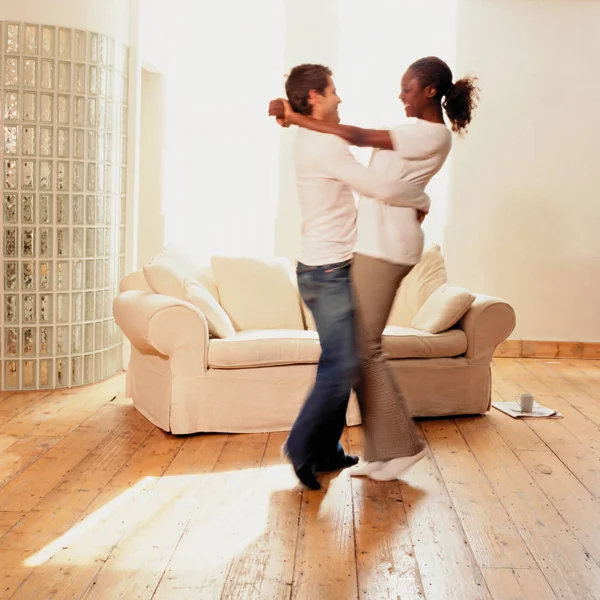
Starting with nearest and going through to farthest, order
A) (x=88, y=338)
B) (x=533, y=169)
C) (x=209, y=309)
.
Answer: (x=209, y=309), (x=88, y=338), (x=533, y=169)

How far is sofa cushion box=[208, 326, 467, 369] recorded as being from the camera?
3.75 meters

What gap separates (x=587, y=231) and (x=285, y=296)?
2826mm

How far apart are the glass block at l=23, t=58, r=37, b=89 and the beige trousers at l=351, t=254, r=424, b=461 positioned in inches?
97.7

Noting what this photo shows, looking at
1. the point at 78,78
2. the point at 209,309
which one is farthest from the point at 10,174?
the point at 209,309

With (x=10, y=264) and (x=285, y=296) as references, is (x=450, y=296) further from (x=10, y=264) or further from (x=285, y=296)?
(x=10, y=264)

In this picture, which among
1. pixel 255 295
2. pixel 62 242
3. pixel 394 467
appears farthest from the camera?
pixel 62 242

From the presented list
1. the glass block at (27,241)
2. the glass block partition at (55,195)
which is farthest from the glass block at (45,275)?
the glass block at (27,241)

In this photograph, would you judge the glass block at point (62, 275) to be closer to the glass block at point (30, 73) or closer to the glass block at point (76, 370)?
the glass block at point (76, 370)

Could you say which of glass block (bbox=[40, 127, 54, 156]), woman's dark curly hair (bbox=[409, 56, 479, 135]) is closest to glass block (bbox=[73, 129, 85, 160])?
glass block (bbox=[40, 127, 54, 156])

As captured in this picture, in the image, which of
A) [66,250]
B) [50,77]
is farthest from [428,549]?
[50,77]

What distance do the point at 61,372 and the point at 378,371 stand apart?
2.40 metres

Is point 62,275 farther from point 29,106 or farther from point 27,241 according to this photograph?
point 29,106

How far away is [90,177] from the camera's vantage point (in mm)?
4672

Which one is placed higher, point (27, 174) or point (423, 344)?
point (27, 174)
